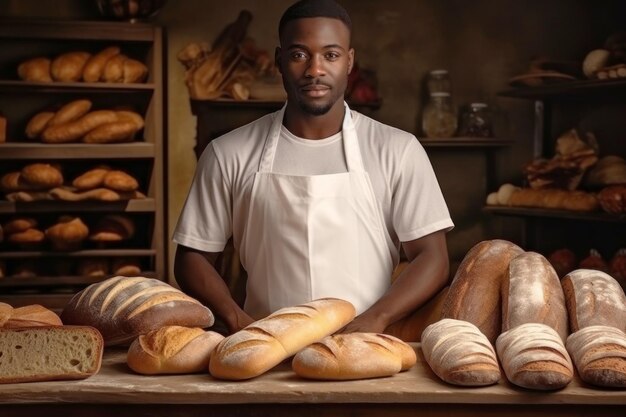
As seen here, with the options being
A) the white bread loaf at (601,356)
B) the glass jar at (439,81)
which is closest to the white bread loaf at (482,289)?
the white bread loaf at (601,356)

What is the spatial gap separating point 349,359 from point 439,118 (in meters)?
3.34

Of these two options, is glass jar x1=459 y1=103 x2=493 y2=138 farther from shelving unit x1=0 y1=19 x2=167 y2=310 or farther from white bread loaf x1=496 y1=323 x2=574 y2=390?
white bread loaf x1=496 y1=323 x2=574 y2=390

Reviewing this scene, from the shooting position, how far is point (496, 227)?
498 centimetres

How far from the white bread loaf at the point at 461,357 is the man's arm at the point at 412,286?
1.27 ft

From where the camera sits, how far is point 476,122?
4750 millimetres

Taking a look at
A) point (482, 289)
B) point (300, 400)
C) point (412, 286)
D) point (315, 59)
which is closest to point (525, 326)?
point (482, 289)

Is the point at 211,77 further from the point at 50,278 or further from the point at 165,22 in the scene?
the point at 50,278

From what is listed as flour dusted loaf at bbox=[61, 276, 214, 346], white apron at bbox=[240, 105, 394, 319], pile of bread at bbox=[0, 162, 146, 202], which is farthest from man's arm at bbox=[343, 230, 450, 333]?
pile of bread at bbox=[0, 162, 146, 202]

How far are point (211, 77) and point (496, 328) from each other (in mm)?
3001

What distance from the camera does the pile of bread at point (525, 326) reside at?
4.80 ft

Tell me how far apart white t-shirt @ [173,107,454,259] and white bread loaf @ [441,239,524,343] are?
373 millimetres

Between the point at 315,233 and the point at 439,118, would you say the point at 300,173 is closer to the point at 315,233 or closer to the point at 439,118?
the point at 315,233

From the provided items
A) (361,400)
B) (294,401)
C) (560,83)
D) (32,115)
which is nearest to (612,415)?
(361,400)

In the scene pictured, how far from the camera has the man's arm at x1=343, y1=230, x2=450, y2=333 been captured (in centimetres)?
208
